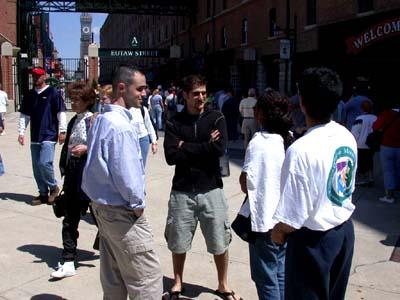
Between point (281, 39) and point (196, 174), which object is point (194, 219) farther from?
point (281, 39)

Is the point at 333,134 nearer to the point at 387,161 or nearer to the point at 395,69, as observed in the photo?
the point at 387,161

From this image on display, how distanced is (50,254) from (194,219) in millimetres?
2076

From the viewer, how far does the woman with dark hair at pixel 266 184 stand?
3.79m

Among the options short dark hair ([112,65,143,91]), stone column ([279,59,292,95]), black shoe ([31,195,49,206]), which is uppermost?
stone column ([279,59,292,95])

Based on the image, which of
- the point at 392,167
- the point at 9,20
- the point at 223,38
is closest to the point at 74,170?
the point at 392,167

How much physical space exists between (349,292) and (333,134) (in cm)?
256

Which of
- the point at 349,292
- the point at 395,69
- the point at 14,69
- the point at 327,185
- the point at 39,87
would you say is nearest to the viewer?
the point at 327,185

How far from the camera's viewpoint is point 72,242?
5.27 meters

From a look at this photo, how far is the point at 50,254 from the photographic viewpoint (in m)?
5.86

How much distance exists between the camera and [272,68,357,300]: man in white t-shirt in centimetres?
281

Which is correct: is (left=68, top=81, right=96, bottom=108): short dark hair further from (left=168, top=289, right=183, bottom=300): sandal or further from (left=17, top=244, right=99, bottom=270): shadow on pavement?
(left=168, top=289, right=183, bottom=300): sandal

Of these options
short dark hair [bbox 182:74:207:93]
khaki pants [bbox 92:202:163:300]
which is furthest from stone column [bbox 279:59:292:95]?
khaki pants [bbox 92:202:163:300]

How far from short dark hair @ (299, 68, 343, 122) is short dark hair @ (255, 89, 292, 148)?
0.88 meters

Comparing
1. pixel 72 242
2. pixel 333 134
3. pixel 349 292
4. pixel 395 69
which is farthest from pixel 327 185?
pixel 395 69
